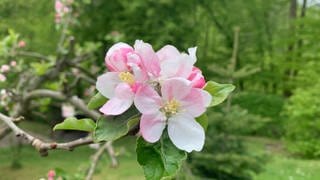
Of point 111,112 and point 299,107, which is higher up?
point 111,112

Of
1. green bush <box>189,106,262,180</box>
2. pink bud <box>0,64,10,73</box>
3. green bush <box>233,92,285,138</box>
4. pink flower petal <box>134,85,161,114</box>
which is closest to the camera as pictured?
pink flower petal <box>134,85,161,114</box>

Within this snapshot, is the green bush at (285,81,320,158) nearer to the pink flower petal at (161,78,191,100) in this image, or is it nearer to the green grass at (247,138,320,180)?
the green grass at (247,138,320,180)

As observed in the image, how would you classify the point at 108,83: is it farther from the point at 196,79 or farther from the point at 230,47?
the point at 230,47

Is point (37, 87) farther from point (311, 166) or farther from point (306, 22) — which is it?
point (306, 22)

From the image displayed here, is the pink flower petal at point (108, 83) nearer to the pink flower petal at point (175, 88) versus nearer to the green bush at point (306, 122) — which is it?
the pink flower petal at point (175, 88)

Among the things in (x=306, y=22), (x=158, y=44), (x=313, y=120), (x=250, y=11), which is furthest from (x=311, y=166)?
(x=250, y=11)

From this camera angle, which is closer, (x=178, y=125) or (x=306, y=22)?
(x=178, y=125)

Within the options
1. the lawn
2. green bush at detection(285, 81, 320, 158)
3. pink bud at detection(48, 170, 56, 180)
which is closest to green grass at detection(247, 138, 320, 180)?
the lawn
